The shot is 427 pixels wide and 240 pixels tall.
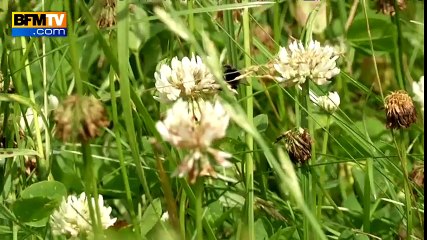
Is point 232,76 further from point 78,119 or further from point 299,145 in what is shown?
point 78,119

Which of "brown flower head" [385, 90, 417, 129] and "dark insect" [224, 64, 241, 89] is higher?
"dark insect" [224, 64, 241, 89]

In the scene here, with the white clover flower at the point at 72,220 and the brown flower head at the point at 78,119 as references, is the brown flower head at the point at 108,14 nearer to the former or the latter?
the white clover flower at the point at 72,220

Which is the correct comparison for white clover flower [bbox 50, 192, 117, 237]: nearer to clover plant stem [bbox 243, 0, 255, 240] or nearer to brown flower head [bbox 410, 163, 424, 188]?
clover plant stem [bbox 243, 0, 255, 240]

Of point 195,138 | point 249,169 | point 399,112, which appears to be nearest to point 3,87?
point 249,169

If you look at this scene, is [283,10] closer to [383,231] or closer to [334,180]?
[334,180]

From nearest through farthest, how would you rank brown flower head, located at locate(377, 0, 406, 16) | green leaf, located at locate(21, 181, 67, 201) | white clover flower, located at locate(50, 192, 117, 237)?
white clover flower, located at locate(50, 192, 117, 237) → green leaf, located at locate(21, 181, 67, 201) → brown flower head, located at locate(377, 0, 406, 16)

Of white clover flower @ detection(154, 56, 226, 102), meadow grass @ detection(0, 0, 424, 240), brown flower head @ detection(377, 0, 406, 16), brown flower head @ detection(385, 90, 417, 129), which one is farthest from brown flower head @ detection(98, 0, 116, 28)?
brown flower head @ detection(377, 0, 406, 16)

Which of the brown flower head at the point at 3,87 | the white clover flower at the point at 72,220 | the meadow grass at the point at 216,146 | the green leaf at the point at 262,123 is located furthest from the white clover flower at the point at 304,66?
the brown flower head at the point at 3,87
